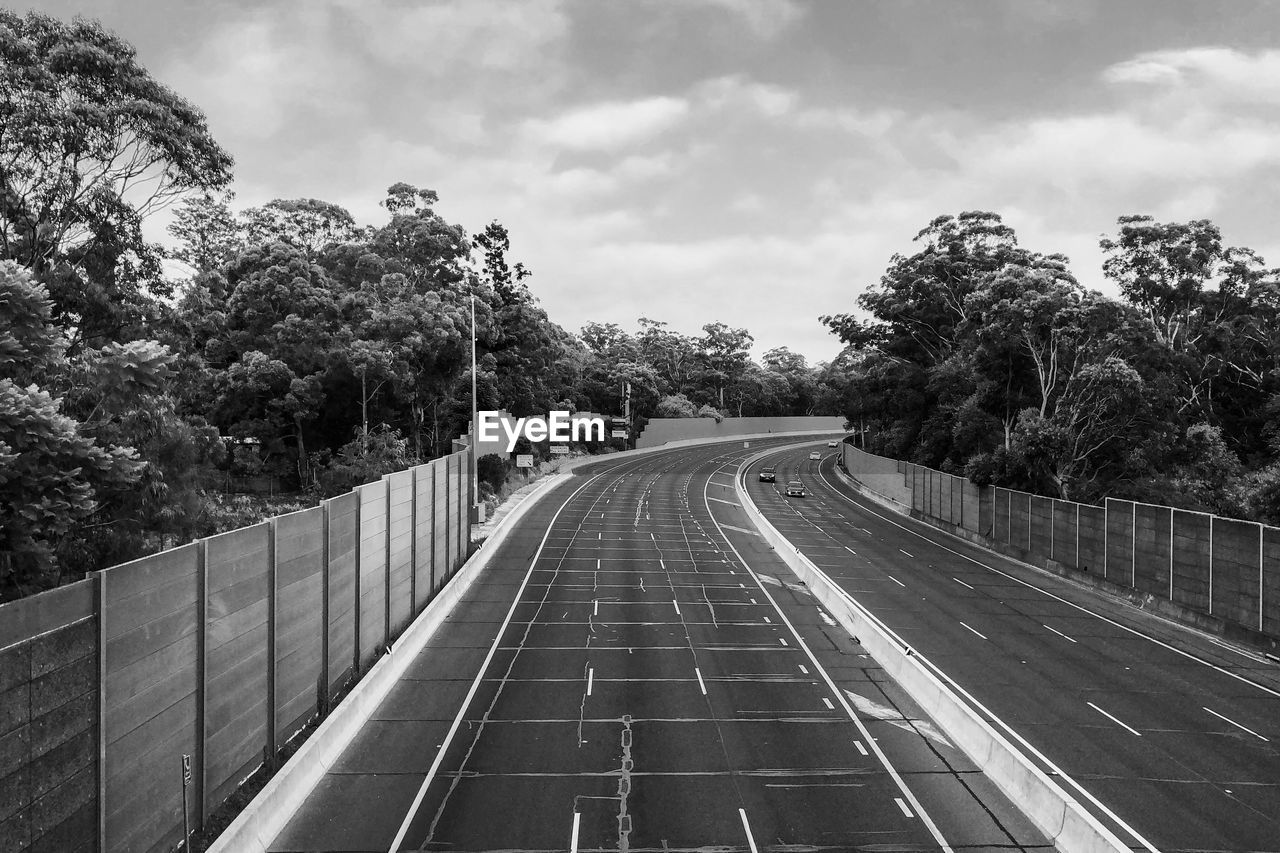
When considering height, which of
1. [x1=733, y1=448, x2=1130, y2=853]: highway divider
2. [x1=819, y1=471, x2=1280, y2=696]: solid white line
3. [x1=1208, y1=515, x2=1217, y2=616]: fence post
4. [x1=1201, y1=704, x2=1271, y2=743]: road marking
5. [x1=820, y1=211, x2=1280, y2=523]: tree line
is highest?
[x1=820, y1=211, x2=1280, y2=523]: tree line

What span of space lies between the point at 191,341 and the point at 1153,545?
41.8 metres

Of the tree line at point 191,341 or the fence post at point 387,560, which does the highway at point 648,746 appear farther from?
the tree line at point 191,341

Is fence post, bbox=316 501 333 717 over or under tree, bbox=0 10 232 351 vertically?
under

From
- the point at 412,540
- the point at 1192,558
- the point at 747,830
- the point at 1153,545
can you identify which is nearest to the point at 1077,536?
the point at 1153,545

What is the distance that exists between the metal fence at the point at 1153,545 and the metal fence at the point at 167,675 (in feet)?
88.3

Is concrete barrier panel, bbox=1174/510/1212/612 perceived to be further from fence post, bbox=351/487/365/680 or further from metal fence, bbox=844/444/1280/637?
fence post, bbox=351/487/365/680

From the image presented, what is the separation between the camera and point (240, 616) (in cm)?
1474

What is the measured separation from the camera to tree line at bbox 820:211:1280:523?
50.9 metres

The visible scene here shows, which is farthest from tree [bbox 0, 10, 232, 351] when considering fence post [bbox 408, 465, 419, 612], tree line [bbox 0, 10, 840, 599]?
fence post [bbox 408, 465, 419, 612]

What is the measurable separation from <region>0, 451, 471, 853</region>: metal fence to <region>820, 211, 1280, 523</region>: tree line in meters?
35.5

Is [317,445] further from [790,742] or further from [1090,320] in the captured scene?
[790,742]

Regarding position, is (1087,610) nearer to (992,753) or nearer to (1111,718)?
(1111,718)

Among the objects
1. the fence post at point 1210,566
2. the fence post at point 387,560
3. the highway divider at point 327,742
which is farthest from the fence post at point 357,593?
the fence post at point 1210,566

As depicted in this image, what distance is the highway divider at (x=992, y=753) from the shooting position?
528 inches
